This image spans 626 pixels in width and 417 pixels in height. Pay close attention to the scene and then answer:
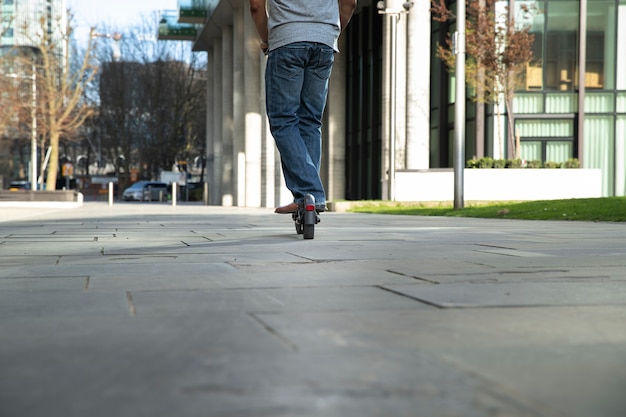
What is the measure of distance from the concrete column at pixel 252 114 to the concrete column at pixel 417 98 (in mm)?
10347

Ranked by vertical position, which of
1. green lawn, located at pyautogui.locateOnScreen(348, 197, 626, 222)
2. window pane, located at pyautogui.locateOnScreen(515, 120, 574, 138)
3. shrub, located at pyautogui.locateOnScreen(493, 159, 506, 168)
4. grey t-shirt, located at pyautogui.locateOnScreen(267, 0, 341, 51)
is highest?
window pane, located at pyautogui.locateOnScreen(515, 120, 574, 138)

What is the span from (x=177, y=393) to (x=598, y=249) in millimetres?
4466

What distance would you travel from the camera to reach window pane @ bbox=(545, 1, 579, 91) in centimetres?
3116

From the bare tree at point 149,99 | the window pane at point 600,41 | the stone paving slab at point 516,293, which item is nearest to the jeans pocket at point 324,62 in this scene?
the stone paving slab at point 516,293

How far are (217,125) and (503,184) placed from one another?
2628 centimetres

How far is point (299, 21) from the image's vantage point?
22.5 feet

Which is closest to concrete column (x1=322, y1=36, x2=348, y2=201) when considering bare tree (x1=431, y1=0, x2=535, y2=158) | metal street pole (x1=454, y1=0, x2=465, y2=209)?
bare tree (x1=431, y1=0, x2=535, y2=158)

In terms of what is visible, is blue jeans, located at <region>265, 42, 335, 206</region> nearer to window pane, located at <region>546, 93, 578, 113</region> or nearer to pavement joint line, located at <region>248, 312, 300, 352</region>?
pavement joint line, located at <region>248, 312, 300, 352</region>

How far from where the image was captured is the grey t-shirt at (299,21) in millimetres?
6836

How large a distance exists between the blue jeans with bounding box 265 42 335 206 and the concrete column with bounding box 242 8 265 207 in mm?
32517

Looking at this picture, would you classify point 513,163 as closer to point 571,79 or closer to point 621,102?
point 571,79

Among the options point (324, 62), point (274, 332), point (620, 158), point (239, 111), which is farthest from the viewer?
point (239, 111)

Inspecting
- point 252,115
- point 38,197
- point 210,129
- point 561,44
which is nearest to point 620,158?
point 561,44

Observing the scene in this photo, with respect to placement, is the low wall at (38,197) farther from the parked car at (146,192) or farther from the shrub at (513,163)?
the parked car at (146,192)
